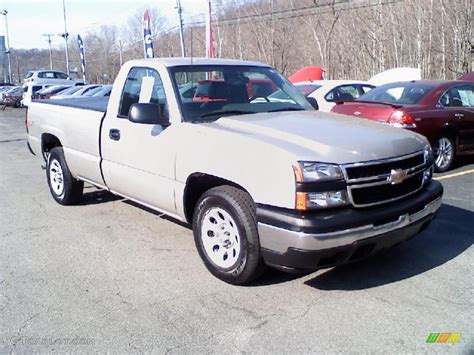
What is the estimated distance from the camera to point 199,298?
3.72 metres

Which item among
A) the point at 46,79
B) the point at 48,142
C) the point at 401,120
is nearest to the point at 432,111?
the point at 401,120

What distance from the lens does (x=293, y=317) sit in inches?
134

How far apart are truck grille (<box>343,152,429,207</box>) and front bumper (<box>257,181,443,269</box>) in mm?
77

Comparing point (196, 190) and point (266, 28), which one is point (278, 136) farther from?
point (266, 28)

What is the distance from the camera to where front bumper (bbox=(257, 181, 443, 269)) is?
3305 mm

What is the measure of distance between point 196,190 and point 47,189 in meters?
4.16

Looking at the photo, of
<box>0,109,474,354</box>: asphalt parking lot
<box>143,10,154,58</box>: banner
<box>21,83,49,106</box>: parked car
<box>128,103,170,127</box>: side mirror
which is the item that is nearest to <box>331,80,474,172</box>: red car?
<box>0,109,474,354</box>: asphalt parking lot

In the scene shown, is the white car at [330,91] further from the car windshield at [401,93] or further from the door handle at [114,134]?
the door handle at [114,134]

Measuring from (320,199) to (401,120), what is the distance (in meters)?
4.88

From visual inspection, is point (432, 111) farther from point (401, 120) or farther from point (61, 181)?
point (61, 181)

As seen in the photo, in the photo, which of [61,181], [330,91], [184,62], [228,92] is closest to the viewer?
[228,92]

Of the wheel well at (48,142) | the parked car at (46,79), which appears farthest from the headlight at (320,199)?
the parked car at (46,79)

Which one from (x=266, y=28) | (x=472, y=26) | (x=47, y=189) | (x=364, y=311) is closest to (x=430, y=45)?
(x=472, y=26)

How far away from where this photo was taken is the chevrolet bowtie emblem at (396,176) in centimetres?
363
